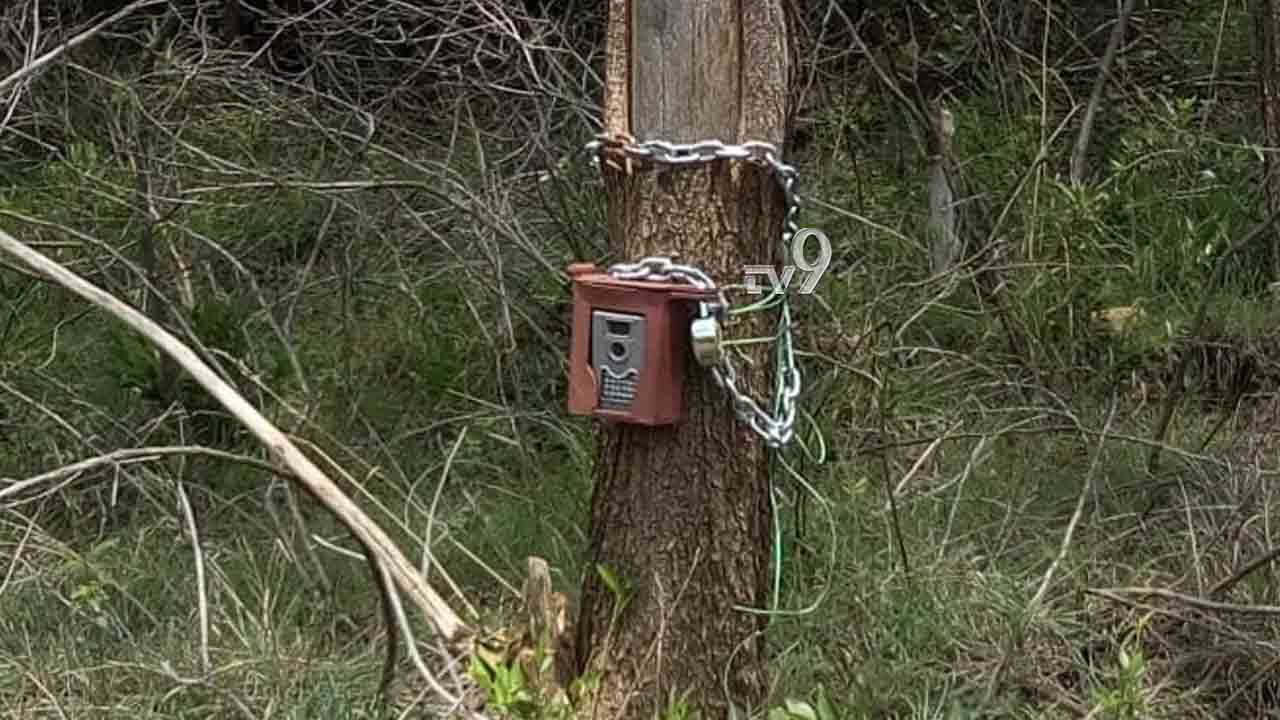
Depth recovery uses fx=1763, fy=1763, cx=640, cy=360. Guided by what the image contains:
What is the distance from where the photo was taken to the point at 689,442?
9.24 feet

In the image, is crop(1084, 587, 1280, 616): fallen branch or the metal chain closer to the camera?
the metal chain

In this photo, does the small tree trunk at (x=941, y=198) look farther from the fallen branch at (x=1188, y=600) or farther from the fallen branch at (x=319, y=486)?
the fallen branch at (x=319, y=486)

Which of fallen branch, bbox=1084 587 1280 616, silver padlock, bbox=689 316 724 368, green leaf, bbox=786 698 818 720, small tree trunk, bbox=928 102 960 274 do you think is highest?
silver padlock, bbox=689 316 724 368

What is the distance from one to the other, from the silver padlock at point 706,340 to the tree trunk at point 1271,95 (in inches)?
107

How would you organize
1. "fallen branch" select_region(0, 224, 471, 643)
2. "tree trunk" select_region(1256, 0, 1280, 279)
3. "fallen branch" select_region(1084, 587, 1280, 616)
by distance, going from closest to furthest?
"fallen branch" select_region(0, 224, 471, 643), "fallen branch" select_region(1084, 587, 1280, 616), "tree trunk" select_region(1256, 0, 1280, 279)

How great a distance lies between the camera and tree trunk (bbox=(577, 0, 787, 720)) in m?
2.75

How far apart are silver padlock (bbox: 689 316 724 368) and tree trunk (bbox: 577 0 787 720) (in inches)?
2.6

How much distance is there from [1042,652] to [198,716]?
157 cm

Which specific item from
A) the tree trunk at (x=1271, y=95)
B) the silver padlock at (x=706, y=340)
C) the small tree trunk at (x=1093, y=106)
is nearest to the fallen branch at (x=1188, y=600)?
the silver padlock at (x=706, y=340)

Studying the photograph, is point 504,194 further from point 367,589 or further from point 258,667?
point 258,667

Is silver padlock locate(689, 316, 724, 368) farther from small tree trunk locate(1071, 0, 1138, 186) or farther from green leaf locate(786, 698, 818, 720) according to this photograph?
small tree trunk locate(1071, 0, 1138, 186)

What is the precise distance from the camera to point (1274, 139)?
16.2 feet

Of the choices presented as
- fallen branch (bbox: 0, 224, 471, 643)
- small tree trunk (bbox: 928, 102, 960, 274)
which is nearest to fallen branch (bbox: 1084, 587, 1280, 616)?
fallen branch (bbox: 0, 224, 471, 643)

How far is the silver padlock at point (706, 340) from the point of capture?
2.69 metres
